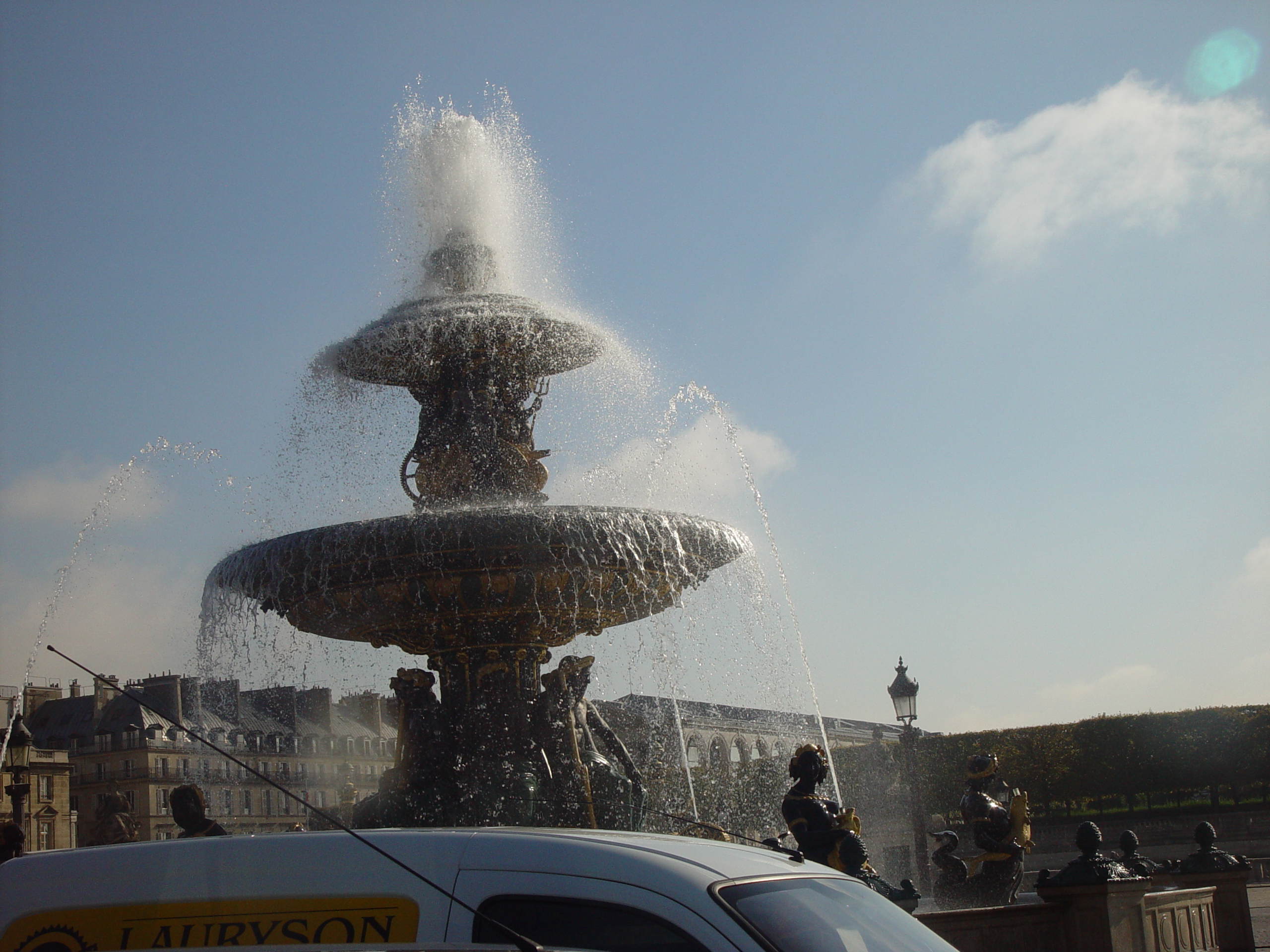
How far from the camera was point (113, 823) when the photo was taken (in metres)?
8.41

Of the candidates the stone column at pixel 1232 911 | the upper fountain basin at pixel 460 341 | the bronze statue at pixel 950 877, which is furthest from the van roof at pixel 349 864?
the stone column at pixel 1232 911

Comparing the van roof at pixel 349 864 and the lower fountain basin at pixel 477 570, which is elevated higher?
the lower fountain basin at pixel 477 570

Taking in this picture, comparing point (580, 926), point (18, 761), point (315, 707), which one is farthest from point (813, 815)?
point (315, 707)

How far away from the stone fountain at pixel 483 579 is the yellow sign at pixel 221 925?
591 centimetres

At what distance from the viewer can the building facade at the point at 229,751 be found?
153 ft

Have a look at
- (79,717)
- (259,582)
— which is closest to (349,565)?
(259,582)

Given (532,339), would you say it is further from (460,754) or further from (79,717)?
(79,717)

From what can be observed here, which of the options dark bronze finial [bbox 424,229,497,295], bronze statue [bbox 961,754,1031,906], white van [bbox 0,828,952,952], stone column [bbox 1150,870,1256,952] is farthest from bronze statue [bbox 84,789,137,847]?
stone column [bbox 1150,870,1256,952]

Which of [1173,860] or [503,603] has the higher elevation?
[503,603]

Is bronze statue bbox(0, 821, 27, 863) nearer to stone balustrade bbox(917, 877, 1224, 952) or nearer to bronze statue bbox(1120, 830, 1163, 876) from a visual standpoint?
stone balustrade bbox(917, 877, 1224, 952)

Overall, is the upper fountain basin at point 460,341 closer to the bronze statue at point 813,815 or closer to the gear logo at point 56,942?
the bronze statue at point 813,815

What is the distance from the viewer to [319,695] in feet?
175

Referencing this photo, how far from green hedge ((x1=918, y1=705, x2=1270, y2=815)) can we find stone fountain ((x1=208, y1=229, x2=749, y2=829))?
122ft

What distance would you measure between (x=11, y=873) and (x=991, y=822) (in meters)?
7.78
